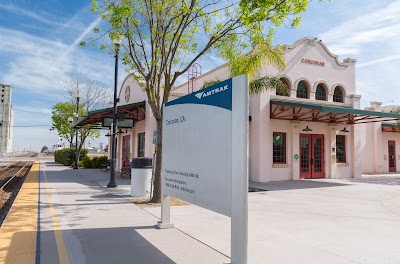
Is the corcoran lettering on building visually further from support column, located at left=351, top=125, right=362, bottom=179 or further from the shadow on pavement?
the shadow on pavement

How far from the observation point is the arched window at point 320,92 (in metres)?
19.5

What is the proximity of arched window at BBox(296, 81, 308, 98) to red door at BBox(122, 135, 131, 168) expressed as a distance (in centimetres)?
1219

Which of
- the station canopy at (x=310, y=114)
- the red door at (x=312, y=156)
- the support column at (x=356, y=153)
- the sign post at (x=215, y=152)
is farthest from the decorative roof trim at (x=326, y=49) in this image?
the sign post at (x=215, y=152)

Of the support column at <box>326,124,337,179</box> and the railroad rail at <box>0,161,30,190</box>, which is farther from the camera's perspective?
the support column at <box>326,124,337,179</box>

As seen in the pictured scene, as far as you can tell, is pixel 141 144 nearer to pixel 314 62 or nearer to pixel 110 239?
pixel 314 62

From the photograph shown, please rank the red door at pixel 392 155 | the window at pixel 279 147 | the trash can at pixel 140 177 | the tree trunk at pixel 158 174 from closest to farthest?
the tree trunk at pixel 158 174 → the trash can at pixel 140 177 → the window at pixel 279 147 → the red door at pixel 392 155

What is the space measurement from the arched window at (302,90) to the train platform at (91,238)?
512 inches

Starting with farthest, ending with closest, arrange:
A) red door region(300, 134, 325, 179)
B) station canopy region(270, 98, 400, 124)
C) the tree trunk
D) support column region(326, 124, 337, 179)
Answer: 1. support column region(326, 124, 337, 179)
2. red door region(300, 134, 325, 179)
3. station canopy region(270, 98, 400, 124)
4. the tree trunk

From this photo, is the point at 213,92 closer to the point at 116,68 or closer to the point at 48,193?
the point at 48,193

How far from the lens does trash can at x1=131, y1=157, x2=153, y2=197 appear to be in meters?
11.4

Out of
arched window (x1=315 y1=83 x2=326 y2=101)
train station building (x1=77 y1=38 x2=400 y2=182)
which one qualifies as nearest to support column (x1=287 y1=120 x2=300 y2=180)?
train station building (x1=77 y1=38 x2=400 y2=182)

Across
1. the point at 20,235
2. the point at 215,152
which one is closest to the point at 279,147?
the point at 215,152

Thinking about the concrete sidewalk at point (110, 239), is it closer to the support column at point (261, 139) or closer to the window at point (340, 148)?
the support column at point (261, 139)

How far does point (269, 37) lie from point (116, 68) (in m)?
6.79
